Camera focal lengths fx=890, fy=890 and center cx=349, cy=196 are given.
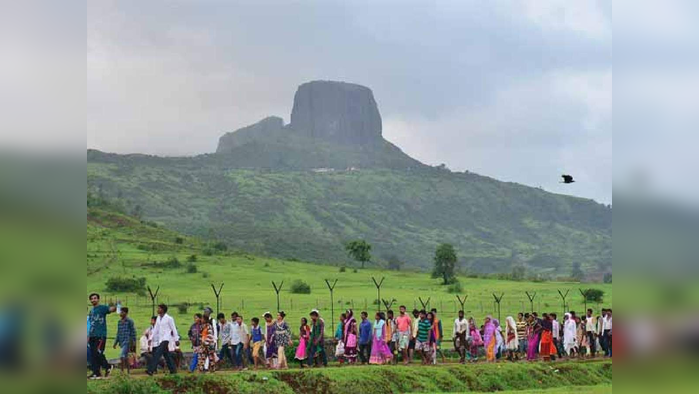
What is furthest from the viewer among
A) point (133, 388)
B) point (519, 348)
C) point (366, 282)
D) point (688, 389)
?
point (366, 282)

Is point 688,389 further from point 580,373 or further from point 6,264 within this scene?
point 580,373

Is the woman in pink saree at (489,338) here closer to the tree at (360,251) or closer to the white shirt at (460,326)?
the white shirt at (460,326)

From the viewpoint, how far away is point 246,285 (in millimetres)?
80562

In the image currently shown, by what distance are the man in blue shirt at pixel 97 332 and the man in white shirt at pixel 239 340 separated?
6.64m

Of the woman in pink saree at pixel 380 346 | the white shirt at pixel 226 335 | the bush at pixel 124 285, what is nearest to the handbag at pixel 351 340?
the woman in pink saree at pixel 380 346

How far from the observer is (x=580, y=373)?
30719 millimetres

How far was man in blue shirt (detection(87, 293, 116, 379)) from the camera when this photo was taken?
19391mm

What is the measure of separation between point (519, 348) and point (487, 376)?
5.10 meters

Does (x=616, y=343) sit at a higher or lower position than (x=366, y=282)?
higher

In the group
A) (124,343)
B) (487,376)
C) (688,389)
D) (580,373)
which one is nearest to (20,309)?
(688,389)

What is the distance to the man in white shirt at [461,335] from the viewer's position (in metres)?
31.9

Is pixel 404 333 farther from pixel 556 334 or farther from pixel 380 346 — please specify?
pixel 556 334

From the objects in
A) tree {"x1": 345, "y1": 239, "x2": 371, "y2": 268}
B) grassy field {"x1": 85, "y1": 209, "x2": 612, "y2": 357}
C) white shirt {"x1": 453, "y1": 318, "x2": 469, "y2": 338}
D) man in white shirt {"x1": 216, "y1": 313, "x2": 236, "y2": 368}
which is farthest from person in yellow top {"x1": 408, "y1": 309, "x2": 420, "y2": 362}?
tree {"x1": 345, "y1": 239, "x2": 371, "y2": 268}

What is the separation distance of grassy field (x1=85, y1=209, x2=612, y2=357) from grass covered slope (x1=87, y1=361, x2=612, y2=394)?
1866 centimetres
